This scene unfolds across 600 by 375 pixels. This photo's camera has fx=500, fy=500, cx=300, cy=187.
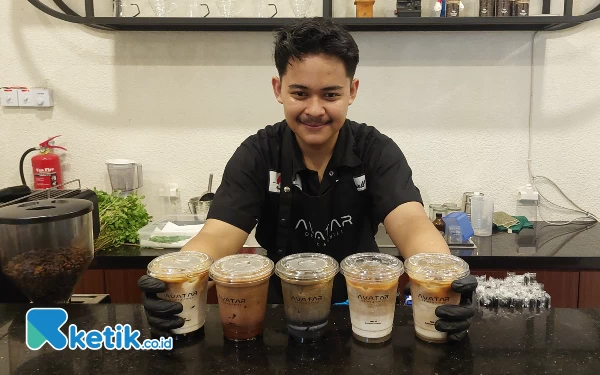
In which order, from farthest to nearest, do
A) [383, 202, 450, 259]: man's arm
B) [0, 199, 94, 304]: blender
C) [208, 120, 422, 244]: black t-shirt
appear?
[208, 120, 422, 244]: black t-shirt, [383, 202, 450, 259]: man's arm, [0, 199, 94, 304]: blender

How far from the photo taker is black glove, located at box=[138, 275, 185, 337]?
847 mm

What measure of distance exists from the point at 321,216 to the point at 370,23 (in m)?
1.02

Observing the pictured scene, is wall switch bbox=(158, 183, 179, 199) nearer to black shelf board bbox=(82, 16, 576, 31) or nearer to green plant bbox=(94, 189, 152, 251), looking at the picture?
green plant bbox=(94, 189, 152, 251)

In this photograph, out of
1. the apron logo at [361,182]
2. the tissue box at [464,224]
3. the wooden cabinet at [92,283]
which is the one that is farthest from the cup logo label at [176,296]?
the tissue box at [464,224]

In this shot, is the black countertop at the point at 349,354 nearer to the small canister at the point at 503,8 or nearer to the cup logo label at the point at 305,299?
the cup logo label at the point at 305,299

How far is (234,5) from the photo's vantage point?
91.2 inches

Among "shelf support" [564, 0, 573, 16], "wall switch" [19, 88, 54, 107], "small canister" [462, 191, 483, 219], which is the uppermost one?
"shelf support" [564, 0, 573, 16]

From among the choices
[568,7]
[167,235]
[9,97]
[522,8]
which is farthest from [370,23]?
[9,97]

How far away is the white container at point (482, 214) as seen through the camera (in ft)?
7.54

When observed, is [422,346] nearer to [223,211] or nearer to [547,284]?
→ [223,211]

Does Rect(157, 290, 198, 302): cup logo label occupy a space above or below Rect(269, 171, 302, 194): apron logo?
below

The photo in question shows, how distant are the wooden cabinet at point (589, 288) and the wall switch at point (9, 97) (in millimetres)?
2710

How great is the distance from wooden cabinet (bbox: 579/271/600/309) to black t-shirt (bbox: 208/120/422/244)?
979mm

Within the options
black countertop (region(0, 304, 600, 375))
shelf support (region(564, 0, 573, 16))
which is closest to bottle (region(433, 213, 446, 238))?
shelf support (region(564, 0, 573, 16))
